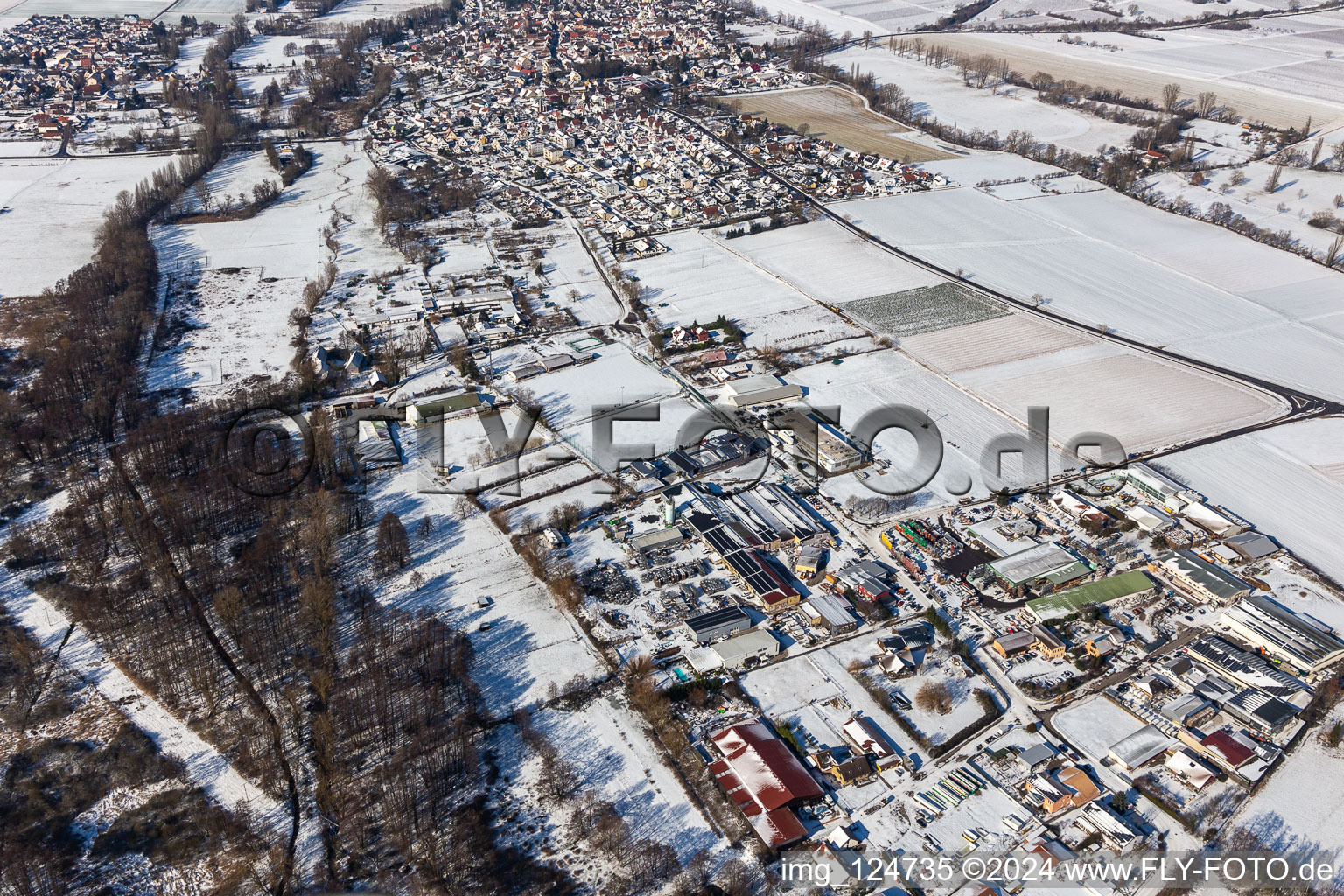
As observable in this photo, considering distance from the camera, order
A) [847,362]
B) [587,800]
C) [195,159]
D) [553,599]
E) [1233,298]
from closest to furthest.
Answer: [587,800] → [553,599] → [847,362] → [1233,298] → [195,159]

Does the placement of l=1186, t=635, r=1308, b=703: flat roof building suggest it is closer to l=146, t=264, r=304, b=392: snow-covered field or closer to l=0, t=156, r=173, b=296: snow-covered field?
l=146, t=264, r=304, b=392: snow-covered field

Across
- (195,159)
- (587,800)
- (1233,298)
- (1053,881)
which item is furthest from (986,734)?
(195,159)

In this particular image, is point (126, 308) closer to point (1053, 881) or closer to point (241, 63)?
point (1053, 881)

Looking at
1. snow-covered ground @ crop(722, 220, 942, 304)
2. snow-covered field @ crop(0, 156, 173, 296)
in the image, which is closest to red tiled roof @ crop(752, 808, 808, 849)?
snow-covered ground @ crop(722, 220, 942, 304)

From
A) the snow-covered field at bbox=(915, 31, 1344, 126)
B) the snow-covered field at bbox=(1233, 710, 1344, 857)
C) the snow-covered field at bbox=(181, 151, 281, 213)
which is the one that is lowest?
the snow-covered field at bbox=(1233, 710, 1344, 857)

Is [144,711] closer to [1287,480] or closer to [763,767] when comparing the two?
[763,767]
